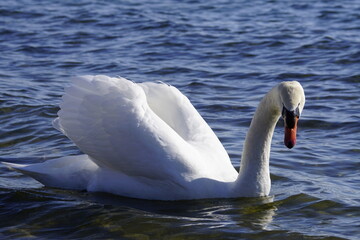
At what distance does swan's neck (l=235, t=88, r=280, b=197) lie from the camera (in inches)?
282

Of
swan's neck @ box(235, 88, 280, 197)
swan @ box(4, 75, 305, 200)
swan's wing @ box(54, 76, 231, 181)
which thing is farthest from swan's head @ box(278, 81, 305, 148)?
swan's wing @ box(54, 76, 231, 181)

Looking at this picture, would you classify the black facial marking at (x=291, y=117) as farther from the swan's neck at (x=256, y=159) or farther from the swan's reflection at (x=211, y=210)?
the swan's reflection at (x=211, y=210)

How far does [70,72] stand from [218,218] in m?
6.70

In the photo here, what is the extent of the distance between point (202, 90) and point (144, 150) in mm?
4973

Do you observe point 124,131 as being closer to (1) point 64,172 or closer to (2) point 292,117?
(1) point 64,172

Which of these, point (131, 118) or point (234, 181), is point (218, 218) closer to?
point (234, 181)

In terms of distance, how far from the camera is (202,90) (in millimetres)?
11875

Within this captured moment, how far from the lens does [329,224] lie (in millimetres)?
6809

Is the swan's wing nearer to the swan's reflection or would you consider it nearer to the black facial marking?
the swan's reflection

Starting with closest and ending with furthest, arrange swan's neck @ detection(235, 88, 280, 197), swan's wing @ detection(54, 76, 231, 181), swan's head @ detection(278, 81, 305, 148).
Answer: swan's head @ detection(278, 81, 305, 148) < swan's wing @ detection(54, 76, 231, 181) < swan's neck @ detection(235, 88, 280, 197)

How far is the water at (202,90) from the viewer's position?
690 cm

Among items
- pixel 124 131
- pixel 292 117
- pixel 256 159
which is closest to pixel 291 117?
pixel 292 117

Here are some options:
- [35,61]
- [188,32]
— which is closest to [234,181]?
[35,61]

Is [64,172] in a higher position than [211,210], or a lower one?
higher
